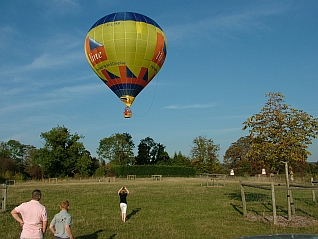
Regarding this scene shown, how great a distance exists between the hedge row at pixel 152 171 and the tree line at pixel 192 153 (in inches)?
75.3

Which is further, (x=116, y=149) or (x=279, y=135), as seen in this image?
(x=116, y=149)

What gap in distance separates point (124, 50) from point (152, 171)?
48.9 m

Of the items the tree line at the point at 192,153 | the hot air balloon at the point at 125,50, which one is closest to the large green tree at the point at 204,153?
the tree line at the point at 192,153

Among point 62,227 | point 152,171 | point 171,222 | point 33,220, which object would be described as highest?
point 152,171

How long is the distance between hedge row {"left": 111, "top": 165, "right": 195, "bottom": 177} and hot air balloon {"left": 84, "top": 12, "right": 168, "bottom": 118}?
1745 inches

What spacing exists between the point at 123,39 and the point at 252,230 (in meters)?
15.5

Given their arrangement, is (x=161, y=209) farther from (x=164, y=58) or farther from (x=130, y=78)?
(x=164, y=58)

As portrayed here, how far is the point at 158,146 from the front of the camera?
309 feet

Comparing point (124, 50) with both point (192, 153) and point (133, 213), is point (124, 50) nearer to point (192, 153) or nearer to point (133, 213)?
point (133, 213)

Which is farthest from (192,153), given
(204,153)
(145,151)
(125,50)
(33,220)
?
(33,220)

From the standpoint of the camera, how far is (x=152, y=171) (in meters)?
69.6

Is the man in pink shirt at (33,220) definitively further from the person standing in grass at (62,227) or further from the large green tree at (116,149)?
the large green tree at (116,149)

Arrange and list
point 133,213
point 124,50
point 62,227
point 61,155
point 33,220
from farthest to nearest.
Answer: point 61,155 → point 124,50 → point 133,213 → point 62,227 → point 33,220

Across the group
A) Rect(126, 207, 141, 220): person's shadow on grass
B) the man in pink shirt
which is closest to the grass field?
Rect(126, 207, 141, 220): person's shadow on grass
